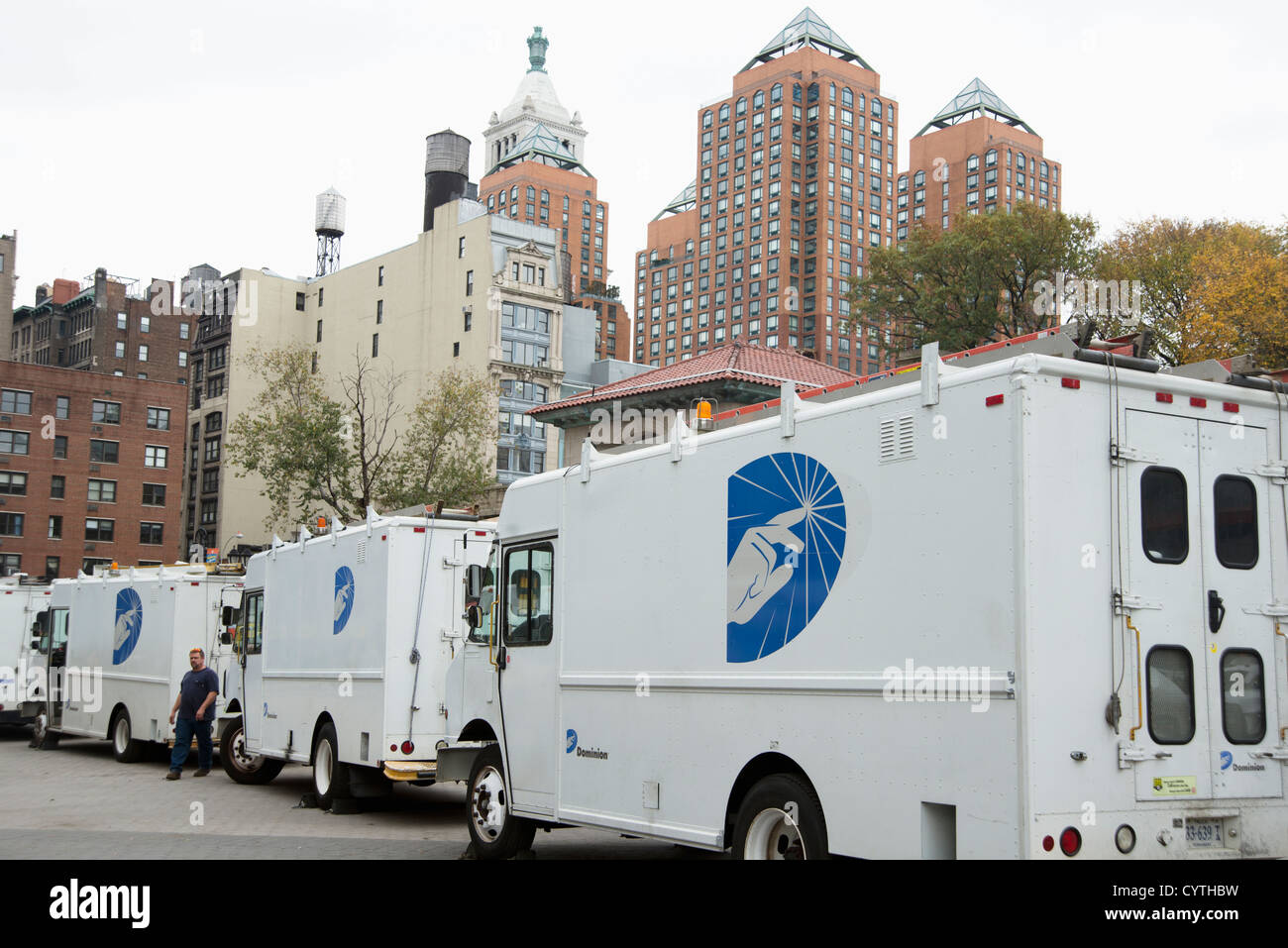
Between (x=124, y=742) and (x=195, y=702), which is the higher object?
(x=195, y=702)

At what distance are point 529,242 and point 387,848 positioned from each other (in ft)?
234

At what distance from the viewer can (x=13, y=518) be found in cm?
8344

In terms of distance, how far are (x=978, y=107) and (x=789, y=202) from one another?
28614 mm

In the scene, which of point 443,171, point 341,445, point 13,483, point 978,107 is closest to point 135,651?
point 341,445

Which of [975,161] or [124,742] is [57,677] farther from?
[975,161]

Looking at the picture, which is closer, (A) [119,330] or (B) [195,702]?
(B) [195,702]

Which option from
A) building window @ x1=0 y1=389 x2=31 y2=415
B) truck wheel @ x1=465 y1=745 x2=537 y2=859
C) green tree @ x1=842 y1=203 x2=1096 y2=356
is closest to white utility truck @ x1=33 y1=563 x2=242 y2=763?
truck wheel @ x1=465 y1=745 x2=537 y2=859

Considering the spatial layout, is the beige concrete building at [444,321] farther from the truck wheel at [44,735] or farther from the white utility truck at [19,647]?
the truck wheel at [44,735]

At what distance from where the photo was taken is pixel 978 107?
15225 centimetres

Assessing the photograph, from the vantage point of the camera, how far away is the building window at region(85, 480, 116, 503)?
86.9 metres

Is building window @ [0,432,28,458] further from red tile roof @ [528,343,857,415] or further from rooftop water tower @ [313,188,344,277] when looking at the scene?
red tile roof @ [528,343,857,415]

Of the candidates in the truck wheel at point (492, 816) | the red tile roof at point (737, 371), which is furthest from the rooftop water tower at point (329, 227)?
the truck wheel at point (492, 816)
